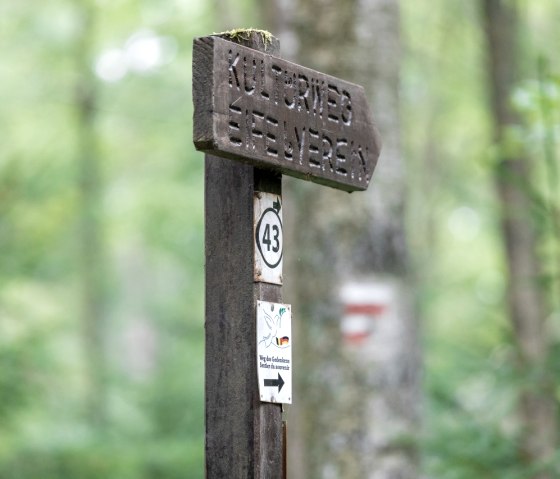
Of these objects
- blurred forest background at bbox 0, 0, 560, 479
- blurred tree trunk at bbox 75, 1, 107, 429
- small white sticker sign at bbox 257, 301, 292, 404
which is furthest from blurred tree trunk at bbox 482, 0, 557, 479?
blurred tree trunk at bbox 75, 1, 107, 429

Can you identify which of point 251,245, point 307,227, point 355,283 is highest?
point 307,227

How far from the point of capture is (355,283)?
5.24 meters

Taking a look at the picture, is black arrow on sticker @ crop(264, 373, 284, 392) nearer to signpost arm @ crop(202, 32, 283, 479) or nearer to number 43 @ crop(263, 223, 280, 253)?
signpost arm @ crop(202, 32, 283, 479)

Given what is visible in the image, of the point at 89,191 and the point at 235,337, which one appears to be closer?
the point at 235,337

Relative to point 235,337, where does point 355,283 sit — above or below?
above

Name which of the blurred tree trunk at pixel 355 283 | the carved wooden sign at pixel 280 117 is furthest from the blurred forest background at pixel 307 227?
the carved wooden sign at pixel 280 117

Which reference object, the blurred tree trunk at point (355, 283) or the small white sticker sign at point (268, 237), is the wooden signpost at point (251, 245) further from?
the blurred tree trunk at point (355, 283)

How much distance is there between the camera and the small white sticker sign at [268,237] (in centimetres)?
269

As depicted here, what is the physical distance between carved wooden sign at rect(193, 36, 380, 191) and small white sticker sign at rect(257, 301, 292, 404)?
14.0 inches

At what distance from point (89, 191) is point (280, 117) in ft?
46.1

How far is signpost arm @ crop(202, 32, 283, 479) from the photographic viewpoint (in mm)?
2627

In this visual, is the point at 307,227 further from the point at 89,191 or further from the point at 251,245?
the point at 89,191

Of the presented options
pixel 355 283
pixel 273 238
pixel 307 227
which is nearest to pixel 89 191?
pixel 307 227

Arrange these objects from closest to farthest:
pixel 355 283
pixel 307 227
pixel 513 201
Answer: pixel 355 283 → pixel 307 227 → pixel 513 201
